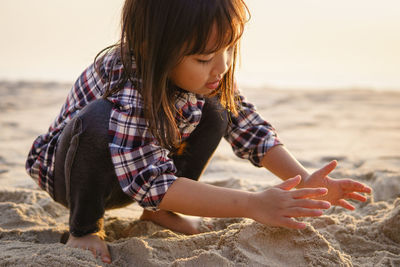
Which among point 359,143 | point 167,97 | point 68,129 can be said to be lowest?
point 359,143

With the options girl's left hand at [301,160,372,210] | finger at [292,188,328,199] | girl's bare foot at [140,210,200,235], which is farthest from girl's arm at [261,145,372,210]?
girl's bare foot at [140,210,200,235]

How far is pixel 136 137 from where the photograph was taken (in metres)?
1.36

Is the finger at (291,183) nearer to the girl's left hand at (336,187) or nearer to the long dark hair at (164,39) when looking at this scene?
the girl's left hand at (336,187)

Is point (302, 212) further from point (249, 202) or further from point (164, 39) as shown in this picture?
point (164, 39)

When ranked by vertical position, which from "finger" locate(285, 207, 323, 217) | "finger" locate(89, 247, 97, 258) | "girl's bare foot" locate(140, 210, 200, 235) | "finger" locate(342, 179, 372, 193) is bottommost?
"girl's bare foot" locate(140, 210, 200, 235)

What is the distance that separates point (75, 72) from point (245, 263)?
23.1ft

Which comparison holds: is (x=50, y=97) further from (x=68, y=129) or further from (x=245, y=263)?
(x=245, y=263)

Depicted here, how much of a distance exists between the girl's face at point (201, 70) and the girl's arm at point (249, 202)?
30 centimetres

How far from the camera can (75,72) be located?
7766 millimetres

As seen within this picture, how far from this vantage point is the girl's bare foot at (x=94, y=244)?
138cm

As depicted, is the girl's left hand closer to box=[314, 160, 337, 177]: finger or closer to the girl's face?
box=[314, 160, 337, 177]: finger

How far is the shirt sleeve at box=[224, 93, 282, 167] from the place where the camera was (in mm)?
1690

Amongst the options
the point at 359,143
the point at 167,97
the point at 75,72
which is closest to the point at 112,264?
the point at 167,97

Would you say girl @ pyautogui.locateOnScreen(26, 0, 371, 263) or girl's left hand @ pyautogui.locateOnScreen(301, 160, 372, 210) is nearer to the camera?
girl @ pyautogui.locateOnScreen(26, 0, 371, 263)
